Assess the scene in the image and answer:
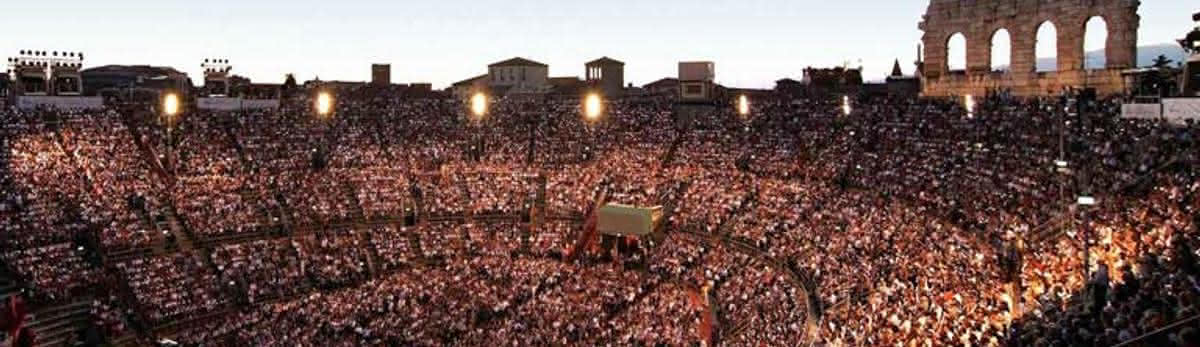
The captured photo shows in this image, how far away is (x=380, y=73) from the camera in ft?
227

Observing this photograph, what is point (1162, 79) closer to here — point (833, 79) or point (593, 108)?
point (833, 79)

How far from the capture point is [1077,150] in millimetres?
29469

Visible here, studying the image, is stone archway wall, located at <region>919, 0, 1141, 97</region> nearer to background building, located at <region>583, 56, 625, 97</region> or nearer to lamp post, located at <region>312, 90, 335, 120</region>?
background building, located at <region>583, 56, 625, 97</region>

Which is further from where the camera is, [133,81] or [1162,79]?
[133,81]

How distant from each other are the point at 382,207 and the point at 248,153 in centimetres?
788

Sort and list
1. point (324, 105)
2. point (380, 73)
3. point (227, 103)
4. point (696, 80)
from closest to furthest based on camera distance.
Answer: point (227, 103)
point (324, 105)
point (696, 80)
point (380, 73)

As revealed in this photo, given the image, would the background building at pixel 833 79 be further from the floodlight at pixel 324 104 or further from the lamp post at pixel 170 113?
the lamp post at pixel 170 113

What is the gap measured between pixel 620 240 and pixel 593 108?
15.4 m

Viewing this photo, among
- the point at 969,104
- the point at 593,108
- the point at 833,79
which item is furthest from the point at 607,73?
the point at 969,104

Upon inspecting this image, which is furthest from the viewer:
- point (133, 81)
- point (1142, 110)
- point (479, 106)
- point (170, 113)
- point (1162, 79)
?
point (133, 81)

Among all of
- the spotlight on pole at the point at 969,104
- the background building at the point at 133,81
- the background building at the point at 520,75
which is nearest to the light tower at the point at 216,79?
the background building at the point at 133,81

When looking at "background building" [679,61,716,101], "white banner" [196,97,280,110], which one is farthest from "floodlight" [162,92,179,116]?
"background building" [679,61,716,101]

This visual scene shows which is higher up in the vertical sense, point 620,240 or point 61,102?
point 61,102

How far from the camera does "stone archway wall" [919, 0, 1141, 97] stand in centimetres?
3700
